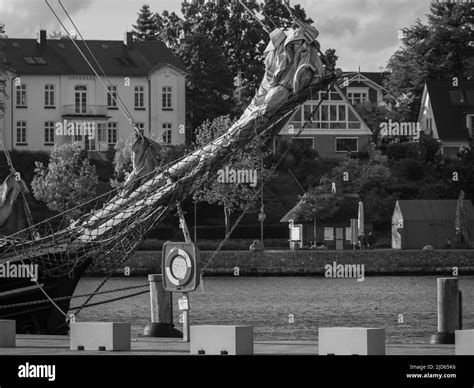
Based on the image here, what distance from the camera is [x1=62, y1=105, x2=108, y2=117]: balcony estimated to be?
11000 cm

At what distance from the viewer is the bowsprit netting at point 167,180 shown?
104 feet

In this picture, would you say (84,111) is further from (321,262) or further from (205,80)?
(321,262)

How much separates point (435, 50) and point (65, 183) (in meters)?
34.2

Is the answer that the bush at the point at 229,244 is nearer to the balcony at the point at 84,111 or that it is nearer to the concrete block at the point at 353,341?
the balcony at the point at 84,111

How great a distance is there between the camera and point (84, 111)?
111 metres

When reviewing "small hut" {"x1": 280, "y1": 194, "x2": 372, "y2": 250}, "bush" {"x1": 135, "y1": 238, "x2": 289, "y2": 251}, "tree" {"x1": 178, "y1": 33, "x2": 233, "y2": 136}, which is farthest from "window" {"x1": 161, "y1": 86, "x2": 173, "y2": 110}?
"bush" {"x1": 135, "y1": 238, "x2": 289, "y2": 251}

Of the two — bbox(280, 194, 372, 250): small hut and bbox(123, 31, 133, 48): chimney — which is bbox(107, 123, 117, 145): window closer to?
bbox(123, 31, 133, 48): chimney

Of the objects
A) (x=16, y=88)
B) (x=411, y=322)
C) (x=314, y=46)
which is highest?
(x=16, y=88)

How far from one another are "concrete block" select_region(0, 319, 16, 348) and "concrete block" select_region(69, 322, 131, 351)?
1.38 m

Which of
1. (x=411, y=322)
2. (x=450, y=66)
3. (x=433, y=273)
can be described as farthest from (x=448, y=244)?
(x=411, y=322)

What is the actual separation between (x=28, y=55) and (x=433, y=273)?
41.4m

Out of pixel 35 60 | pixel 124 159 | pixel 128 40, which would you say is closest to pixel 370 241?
pixel 124 159
